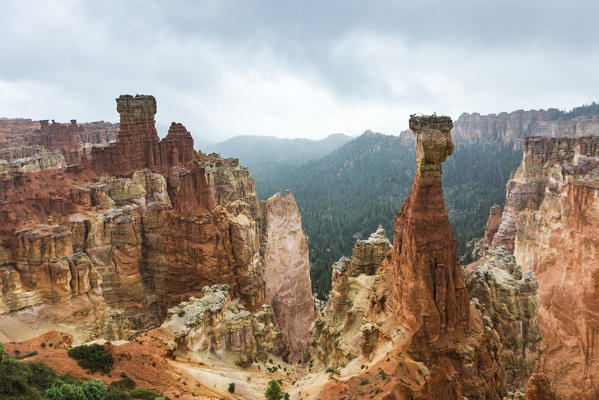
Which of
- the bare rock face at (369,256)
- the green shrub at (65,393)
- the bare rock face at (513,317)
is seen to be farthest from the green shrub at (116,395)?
the bare rock face at (513,317)

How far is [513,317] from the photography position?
75.9 ft

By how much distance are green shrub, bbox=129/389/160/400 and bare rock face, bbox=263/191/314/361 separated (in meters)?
26.4

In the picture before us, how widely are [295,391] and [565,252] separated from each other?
31.7 m

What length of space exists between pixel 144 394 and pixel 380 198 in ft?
458

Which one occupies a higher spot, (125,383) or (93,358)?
(93,358)

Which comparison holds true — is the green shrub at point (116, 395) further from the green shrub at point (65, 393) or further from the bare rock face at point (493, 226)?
the bare rock face at point (493, 226)

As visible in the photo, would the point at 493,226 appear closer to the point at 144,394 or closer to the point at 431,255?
the point at 431,255

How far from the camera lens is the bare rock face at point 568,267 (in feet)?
110

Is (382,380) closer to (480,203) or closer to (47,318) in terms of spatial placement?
(47,318)

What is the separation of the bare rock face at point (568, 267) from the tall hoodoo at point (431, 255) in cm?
2278

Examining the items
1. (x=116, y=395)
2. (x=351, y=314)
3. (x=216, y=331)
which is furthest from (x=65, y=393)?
(x=351, y=314)

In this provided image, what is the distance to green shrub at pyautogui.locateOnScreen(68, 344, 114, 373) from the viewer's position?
18109 mm

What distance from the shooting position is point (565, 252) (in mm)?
37531

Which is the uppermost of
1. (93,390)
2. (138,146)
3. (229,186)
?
(138,146)
